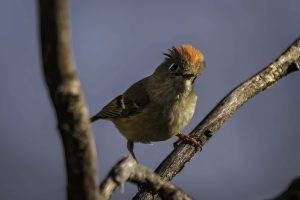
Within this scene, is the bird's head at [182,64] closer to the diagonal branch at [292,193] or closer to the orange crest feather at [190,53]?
the orange crest feather at [190,53]

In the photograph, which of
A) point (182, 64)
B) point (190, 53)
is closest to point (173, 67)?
point (182, 64)

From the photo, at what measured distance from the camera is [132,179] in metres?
1.26

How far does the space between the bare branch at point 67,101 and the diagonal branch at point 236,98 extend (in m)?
1.55

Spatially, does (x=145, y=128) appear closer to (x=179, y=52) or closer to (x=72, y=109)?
(x=179, y=52)

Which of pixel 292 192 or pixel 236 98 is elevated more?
pixel 236 98

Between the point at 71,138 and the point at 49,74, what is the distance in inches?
5.6

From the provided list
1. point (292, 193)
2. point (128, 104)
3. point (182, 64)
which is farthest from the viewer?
point (128, 104)

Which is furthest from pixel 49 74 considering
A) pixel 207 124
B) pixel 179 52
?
pixel 179 52

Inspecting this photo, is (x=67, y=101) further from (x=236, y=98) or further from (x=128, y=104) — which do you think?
(x=128, y=104)

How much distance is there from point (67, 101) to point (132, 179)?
39 centimetres

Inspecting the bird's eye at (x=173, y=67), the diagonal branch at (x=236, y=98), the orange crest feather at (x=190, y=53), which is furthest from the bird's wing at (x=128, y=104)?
the diagonal branch at (x=236, y=98)

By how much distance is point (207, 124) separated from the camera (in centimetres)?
276

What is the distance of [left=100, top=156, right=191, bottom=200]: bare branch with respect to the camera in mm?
1193

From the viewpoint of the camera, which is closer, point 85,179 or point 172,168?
point 85,179
